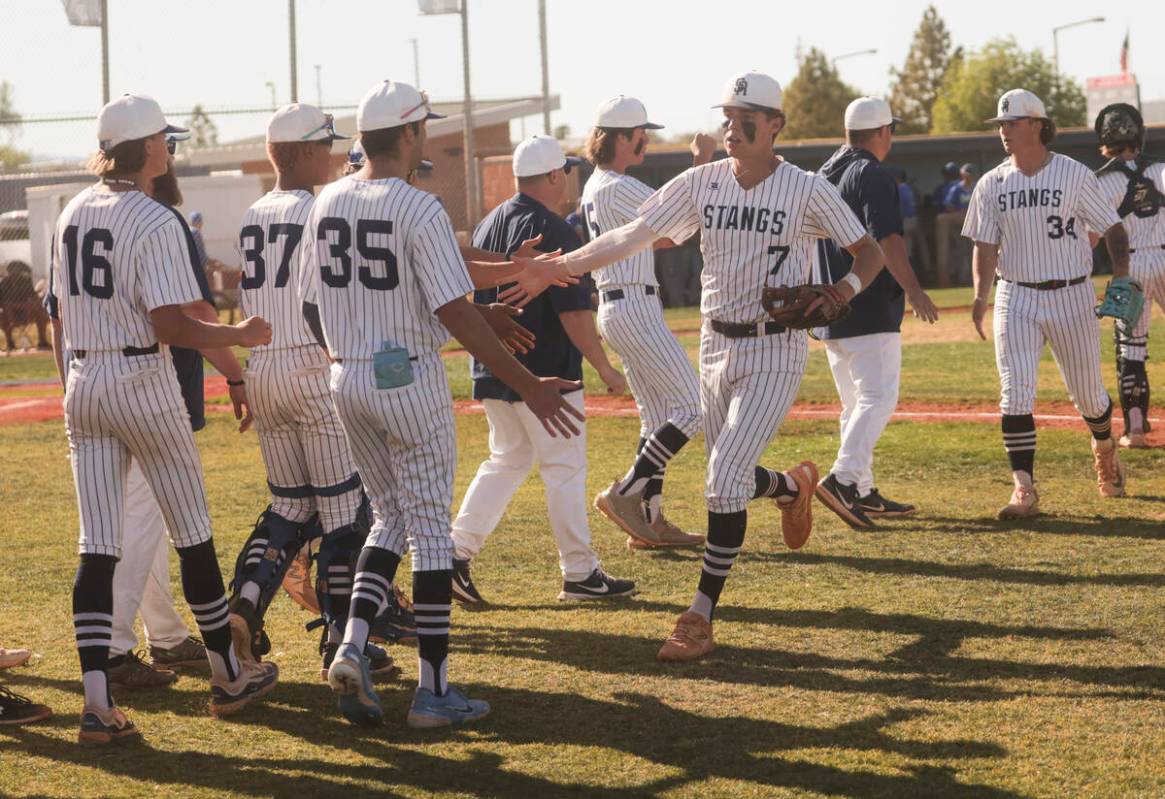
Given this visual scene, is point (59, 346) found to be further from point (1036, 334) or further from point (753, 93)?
point (1036, 334)

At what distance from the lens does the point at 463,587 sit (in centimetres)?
749

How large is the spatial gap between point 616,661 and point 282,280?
6.84ft

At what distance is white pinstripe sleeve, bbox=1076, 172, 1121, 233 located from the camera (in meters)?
8.83

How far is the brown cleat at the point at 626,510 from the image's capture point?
832 cm

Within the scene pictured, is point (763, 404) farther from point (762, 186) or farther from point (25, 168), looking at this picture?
point (25, 168)

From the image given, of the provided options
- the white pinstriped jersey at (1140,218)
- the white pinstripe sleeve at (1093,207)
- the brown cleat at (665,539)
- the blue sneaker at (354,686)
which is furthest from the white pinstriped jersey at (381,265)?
the white pinstriped jersey at (1140,218)

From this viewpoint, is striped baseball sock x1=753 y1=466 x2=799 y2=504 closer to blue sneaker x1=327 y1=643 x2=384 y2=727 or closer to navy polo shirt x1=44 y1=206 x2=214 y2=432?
blue sneaker x1=327 y1=643 x2=384 y2=727

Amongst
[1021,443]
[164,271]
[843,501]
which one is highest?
[164,271]

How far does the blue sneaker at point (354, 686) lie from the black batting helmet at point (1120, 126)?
7.71 meters

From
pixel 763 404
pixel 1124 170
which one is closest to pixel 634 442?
pixel 1124 170

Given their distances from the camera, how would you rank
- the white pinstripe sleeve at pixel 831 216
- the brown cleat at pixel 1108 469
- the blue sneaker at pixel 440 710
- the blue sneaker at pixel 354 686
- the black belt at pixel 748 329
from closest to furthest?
the blue sneaker at pixel 354 686 < the blue sneaker at pixel 440 710 < the white pinstripe sleeve at pixel 831 216 < the black belt at pixel 748 329 < the brown cleat at pixel 1108 469

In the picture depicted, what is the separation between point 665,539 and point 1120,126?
5024 millimetres

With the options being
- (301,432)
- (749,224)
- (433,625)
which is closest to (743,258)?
(749,224)

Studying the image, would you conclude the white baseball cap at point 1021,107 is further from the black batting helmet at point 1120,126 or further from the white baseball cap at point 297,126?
the white baseball cap at point 297,126
